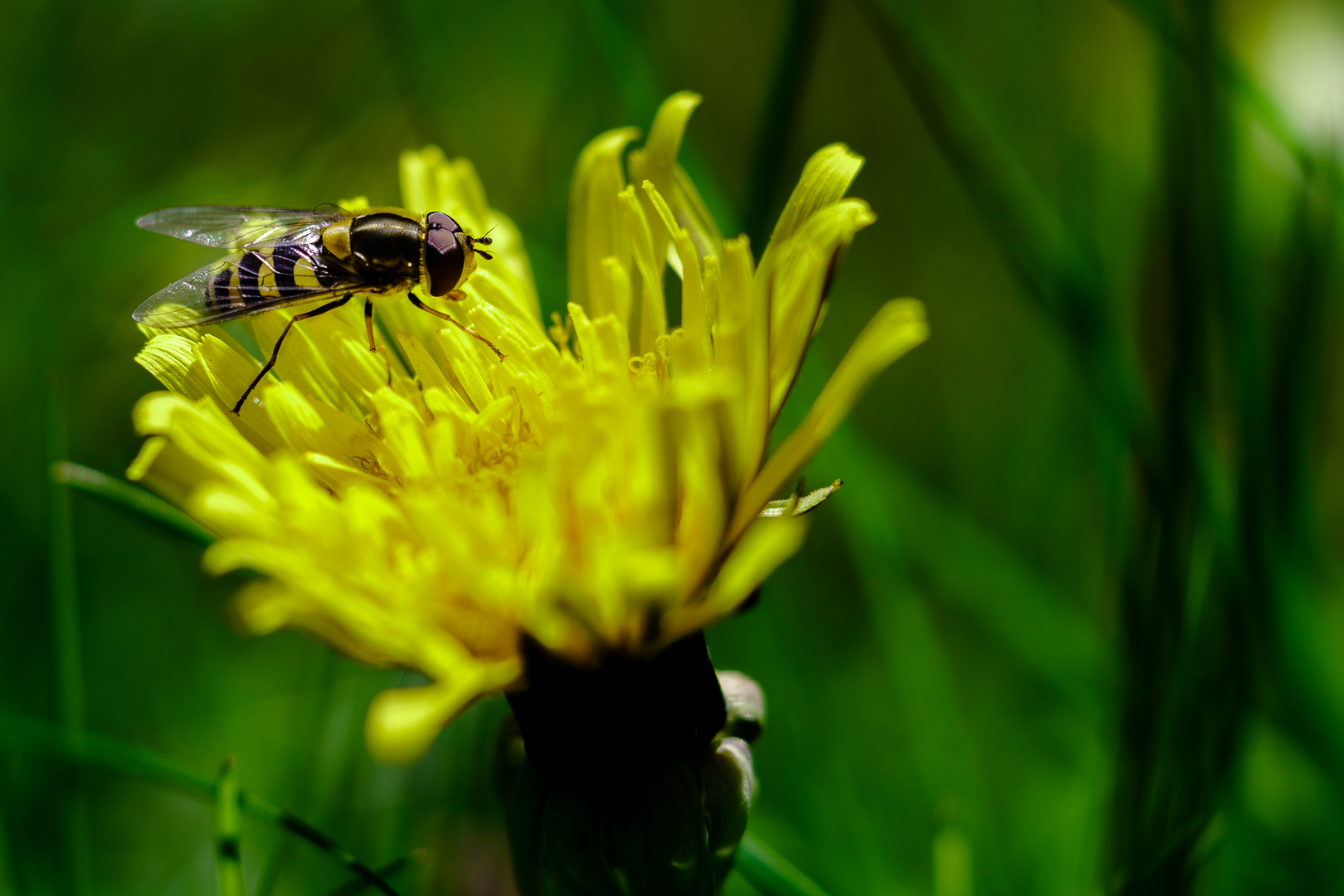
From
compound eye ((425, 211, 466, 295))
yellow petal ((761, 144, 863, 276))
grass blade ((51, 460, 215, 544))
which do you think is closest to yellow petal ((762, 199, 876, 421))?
yellow petal ((761, 144, 863, 276))

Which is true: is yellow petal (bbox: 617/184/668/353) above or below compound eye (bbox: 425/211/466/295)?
below

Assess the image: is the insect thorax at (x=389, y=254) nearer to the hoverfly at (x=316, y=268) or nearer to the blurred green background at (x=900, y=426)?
the hoverfly at (x=316, y=268)

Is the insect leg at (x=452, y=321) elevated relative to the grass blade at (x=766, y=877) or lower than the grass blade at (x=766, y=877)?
elevated

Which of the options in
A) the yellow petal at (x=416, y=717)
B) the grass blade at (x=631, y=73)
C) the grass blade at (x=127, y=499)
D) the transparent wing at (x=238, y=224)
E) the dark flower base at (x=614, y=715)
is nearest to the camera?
the yellow petal at (x=416, y=717)

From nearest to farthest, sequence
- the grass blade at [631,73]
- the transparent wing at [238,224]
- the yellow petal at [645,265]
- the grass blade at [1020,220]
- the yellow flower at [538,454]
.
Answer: the yellow flower at [538,454] → the yellow petal at [645,265] → the transparent wing at [238,224] → the grass blade at [1020,220] → the grass blade at [631,73]

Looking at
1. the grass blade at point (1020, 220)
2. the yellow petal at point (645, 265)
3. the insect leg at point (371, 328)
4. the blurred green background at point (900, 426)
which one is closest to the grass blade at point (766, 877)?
the blurred green background at point (900, 426)

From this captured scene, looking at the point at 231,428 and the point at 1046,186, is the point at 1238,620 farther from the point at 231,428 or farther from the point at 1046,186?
the point at 1046,186

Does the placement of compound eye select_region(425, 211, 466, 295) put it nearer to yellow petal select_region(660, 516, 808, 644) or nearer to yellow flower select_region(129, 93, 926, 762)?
yellow flower select_region(129, 93, 926, 762)

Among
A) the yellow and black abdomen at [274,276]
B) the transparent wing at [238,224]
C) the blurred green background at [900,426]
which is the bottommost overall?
the blurred green background at [900,426]
